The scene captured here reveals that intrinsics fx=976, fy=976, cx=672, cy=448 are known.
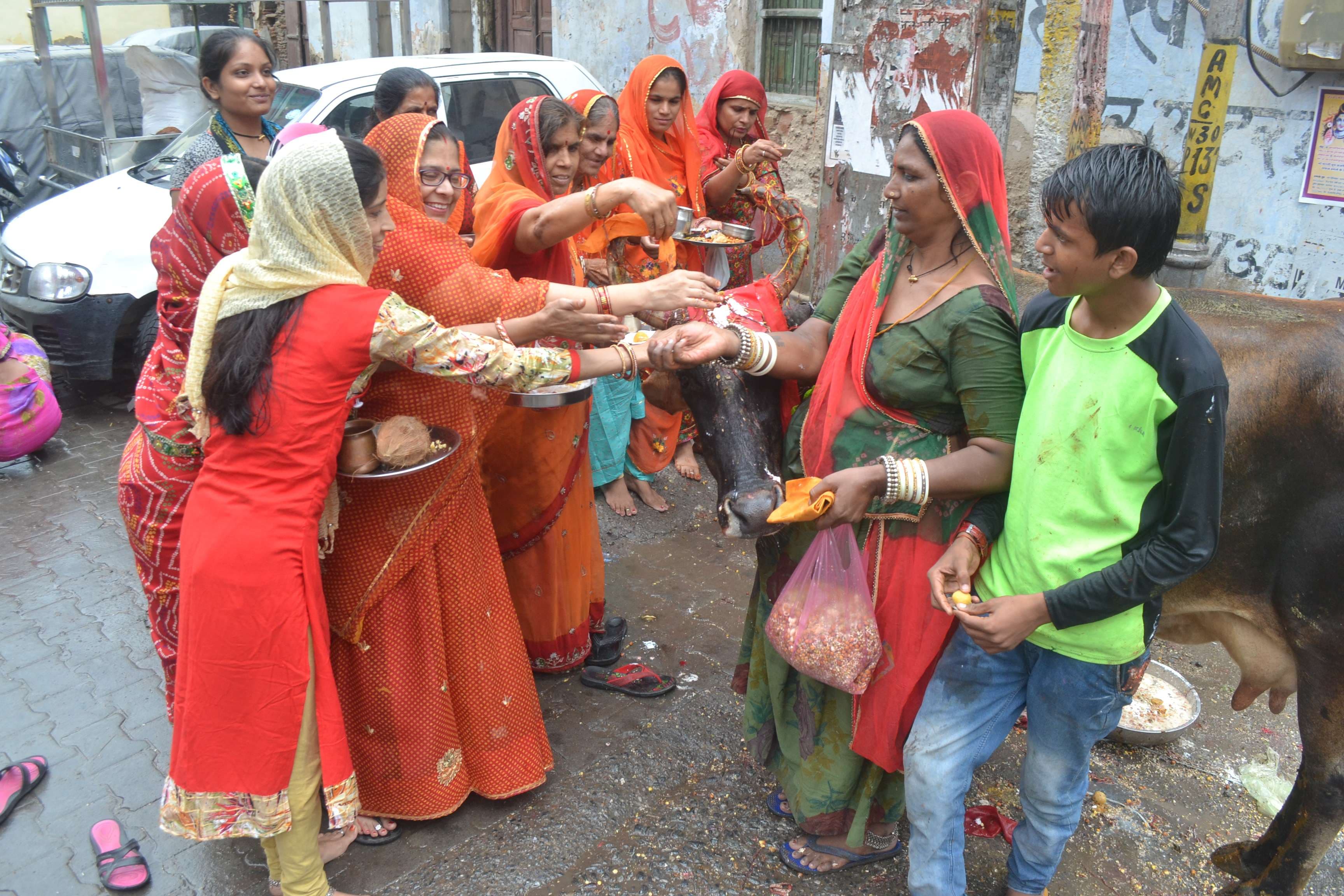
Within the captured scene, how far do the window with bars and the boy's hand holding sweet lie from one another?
7.19 m

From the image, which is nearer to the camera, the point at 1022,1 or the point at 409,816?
the point at 409,816

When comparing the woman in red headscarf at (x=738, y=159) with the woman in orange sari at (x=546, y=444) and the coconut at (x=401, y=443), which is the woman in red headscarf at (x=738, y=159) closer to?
the woman in orange sari at (x=546, y=444)

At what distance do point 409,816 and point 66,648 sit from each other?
6.60 feet

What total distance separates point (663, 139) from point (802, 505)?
3510mm

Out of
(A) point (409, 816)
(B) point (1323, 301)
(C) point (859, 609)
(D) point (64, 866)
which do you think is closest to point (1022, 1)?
(B) point (1323, 301)

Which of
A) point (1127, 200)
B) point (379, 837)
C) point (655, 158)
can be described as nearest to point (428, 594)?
point (379, 837)

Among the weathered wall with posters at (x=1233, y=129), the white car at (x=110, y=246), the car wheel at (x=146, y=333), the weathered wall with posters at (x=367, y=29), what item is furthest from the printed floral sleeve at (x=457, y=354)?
the weathered wall with posters at (x=367, y=29)

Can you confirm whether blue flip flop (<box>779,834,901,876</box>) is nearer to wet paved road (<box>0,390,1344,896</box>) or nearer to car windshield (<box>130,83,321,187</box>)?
wet paved road (<box>0,390,1344,896</box>)

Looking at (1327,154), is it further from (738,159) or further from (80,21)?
(80,21)

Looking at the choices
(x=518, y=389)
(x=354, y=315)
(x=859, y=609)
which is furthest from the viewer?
(x=518, y=389)

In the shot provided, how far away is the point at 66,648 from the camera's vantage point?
13.2 ft

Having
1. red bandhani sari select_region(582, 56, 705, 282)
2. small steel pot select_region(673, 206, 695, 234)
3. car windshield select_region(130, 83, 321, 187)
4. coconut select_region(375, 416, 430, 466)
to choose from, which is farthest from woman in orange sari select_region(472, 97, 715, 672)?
car windshield select_region(130, 83, 321, 187)

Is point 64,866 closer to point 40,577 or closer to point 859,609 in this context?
point 40,577

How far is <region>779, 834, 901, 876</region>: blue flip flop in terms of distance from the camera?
2840 millimetres
